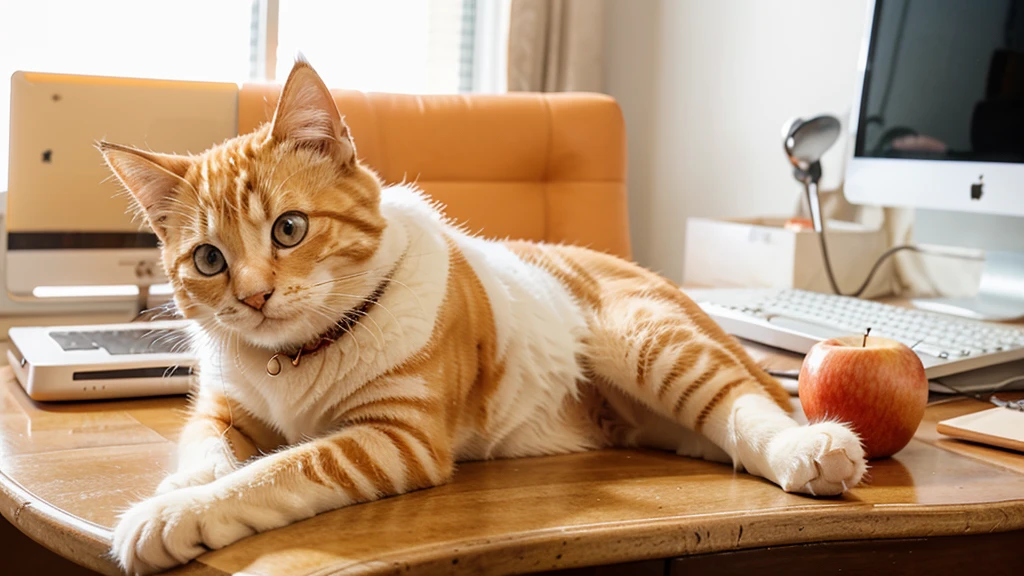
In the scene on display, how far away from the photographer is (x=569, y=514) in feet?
2.85

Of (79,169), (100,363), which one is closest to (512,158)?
(79,169)

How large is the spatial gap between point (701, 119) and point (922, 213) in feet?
3.44

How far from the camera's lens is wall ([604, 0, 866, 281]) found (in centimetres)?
258

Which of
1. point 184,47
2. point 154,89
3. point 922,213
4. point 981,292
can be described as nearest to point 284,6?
point 184,47

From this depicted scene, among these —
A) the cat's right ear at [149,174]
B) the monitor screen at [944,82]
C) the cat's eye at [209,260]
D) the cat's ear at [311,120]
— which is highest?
the monitor screen at [944,82]

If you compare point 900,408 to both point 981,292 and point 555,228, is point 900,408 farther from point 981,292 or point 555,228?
point 555,228

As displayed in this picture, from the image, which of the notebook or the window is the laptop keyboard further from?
the window

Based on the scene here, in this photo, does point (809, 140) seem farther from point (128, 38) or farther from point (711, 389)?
point (128, 38)

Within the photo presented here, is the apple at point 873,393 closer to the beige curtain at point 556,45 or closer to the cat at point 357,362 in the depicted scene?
the cat at point 357,362

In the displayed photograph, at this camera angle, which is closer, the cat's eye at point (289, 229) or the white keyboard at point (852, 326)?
the cat's eye at point (289, 229)

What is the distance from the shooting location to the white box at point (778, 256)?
2129 mm

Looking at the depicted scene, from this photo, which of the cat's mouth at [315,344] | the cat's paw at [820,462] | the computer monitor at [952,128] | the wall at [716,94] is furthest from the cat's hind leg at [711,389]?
the wall at [716,94]

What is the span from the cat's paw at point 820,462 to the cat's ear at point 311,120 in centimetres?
56

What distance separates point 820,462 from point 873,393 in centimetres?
15
